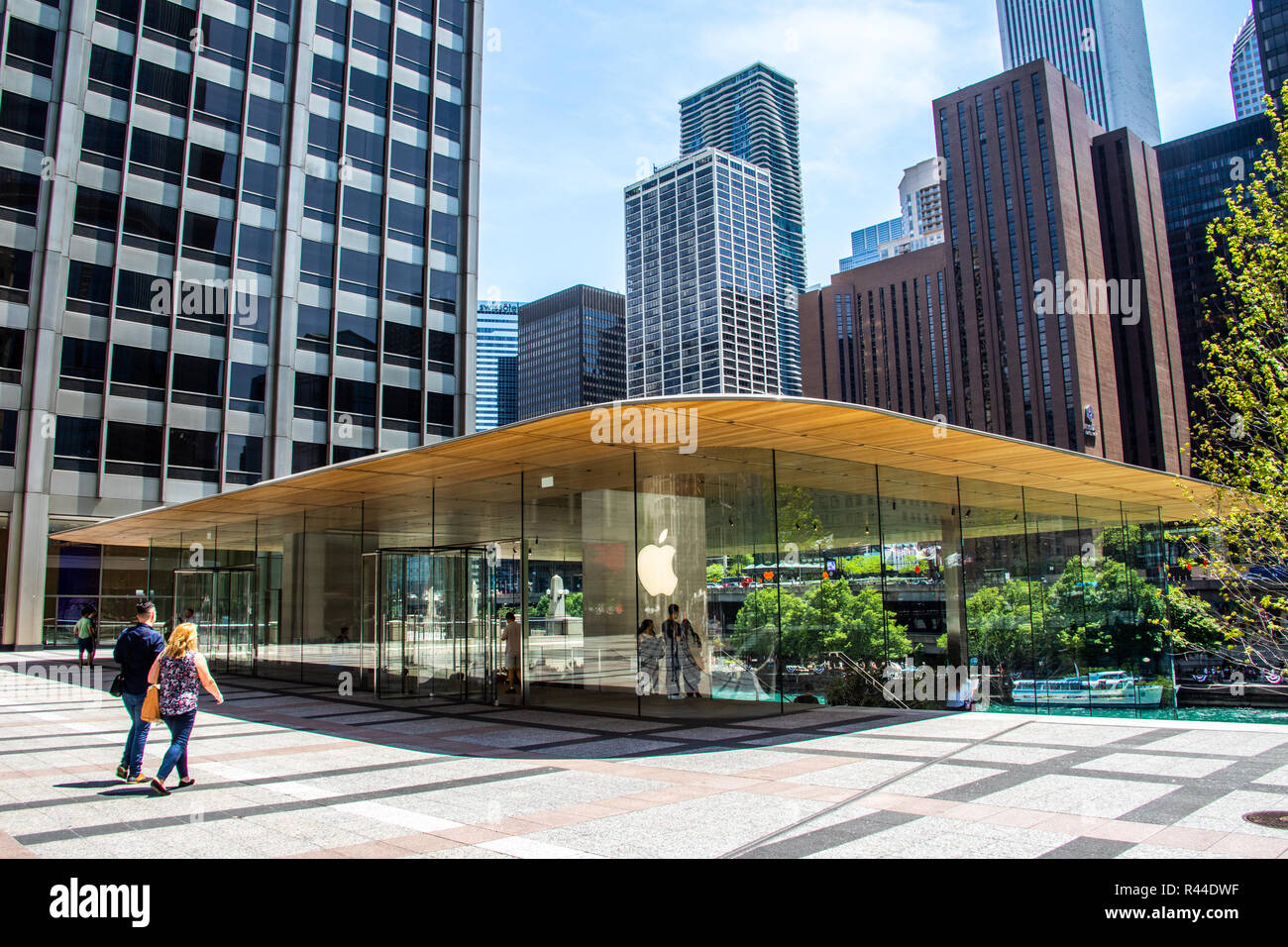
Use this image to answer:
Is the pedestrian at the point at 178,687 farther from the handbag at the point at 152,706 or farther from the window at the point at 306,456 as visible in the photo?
the window at the point at 306,456

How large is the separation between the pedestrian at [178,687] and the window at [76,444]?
31.1 meters

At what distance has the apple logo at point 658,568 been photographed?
1487 cm

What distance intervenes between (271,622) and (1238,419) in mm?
22973

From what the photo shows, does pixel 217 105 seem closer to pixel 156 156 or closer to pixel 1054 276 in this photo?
pixel 156 156

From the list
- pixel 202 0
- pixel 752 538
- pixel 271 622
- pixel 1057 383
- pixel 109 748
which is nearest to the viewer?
pixel 109 748

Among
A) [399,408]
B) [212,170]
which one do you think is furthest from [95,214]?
[399,408]

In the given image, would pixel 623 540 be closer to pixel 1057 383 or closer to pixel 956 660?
pixel 956 660

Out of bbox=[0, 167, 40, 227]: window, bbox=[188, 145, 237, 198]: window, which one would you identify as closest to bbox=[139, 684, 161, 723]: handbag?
bbox=[0, 167, 40, 227]: window

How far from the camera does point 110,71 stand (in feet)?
121

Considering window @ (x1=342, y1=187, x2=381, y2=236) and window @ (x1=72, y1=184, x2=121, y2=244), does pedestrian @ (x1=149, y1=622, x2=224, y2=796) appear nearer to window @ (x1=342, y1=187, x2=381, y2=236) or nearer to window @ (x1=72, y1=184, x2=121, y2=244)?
window @ (x1=72, y1=184, x2=121, y2=244)

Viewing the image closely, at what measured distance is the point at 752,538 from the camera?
14.6 m

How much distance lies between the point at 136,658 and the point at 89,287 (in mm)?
33093

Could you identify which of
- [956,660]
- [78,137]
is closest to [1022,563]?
[956,660]
